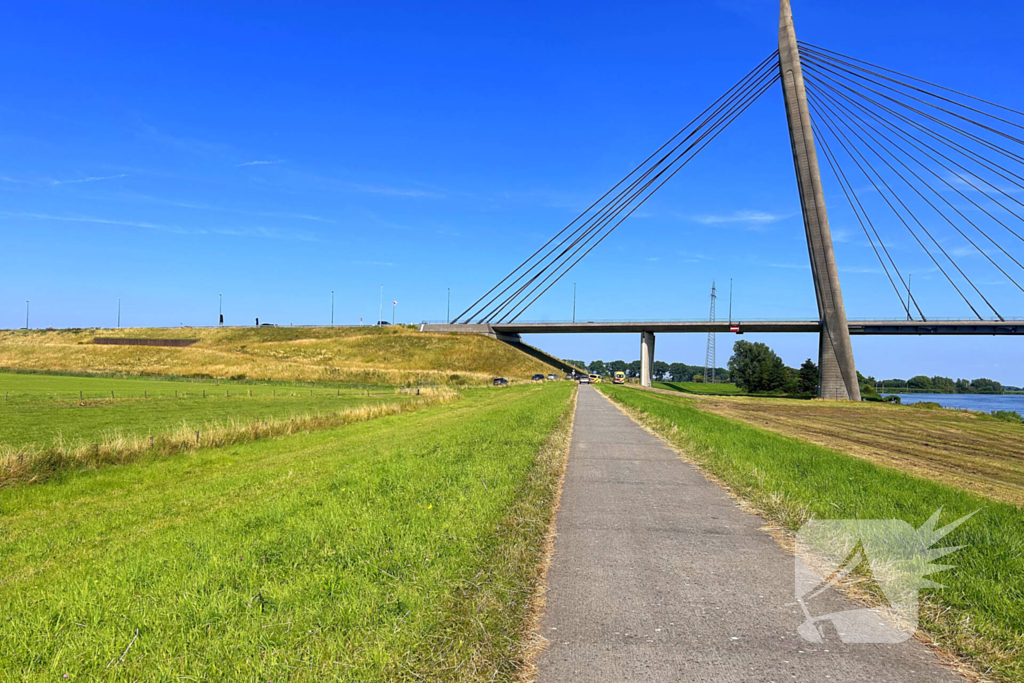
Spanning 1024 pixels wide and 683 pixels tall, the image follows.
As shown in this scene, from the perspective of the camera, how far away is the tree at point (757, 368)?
5290 inches

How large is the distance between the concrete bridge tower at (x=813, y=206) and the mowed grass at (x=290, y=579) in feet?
190

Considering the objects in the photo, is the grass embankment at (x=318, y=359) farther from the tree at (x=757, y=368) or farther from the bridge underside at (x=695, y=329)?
the tree at (x=757, y=368)

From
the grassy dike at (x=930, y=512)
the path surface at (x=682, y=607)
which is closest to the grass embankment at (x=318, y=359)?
the grassy dike at (x=930, y=512)

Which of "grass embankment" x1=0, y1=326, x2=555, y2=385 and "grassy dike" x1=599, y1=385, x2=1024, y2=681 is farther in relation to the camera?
"grass embankment" x1=0, y1=326, x2=555, y2=385

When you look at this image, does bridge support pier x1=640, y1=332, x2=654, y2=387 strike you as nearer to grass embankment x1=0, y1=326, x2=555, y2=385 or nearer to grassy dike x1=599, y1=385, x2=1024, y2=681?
grass embankment x1=0, y1=326, x2=555, y2=385

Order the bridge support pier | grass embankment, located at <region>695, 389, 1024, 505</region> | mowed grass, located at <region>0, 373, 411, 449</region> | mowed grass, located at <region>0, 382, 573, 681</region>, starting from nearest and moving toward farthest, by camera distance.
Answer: mowed grass, located at <region>0, 382, 573, 681</region> → grass embankment, located at <region>695, 389, 1024, 505</region> → mowed grass, located at <region>0, 373, 411, 449</region> → the bridge support pier

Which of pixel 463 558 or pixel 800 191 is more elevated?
pixel 800 191

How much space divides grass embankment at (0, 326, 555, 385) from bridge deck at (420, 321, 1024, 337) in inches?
185

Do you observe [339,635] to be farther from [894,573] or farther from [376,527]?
[894,573]

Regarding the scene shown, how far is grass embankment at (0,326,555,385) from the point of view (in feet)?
346

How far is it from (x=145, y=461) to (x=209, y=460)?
2.01m

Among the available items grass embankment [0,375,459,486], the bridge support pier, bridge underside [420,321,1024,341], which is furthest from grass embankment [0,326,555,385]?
grass embankment [0,375,459,486]

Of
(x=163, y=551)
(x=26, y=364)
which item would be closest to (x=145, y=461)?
(x=163, y=551)

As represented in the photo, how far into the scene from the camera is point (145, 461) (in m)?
20.2
